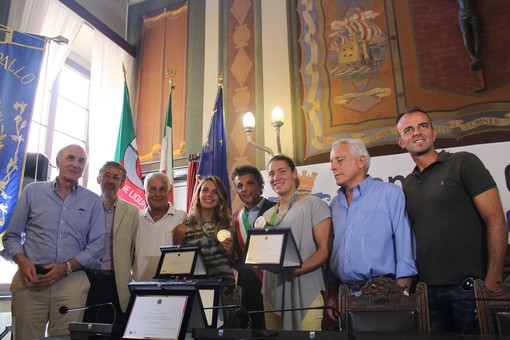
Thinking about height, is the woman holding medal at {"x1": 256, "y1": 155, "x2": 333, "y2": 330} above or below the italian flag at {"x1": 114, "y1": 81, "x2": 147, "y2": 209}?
below

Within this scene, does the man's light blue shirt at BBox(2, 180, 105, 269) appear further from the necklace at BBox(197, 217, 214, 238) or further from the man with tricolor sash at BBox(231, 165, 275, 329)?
the man with tricolor sash at BBox(231, 165, 275, 329)

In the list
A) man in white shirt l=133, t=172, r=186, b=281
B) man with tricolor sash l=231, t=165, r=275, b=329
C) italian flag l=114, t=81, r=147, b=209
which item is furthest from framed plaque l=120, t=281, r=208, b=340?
italian flag l=114, t=81, r=147, b=209

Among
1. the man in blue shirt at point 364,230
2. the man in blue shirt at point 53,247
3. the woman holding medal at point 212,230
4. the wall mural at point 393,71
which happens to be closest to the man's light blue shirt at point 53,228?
the man in blue shirt at point 53,247

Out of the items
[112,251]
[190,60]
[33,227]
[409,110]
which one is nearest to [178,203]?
[190,60]

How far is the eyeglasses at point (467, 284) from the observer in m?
1.69

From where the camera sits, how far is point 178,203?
15.3ft

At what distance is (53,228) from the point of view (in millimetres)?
2262

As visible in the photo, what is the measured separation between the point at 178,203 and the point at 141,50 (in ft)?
7.04

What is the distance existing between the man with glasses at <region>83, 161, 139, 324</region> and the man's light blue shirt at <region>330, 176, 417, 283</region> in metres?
1.28

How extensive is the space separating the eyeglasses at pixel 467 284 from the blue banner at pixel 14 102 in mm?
2458

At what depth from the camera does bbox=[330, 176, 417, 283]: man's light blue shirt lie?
5.88ft

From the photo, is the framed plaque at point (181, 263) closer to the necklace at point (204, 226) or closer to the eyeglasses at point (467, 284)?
the necklace at point (204, 226)

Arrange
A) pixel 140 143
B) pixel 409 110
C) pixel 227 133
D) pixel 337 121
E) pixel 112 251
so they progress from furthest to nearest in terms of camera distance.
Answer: pixel 140 143
pixel 227 133
pixel 337 121
pixel 112 251
pixel 409 110

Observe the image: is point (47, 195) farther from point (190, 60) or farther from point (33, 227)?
point (190, 60)
